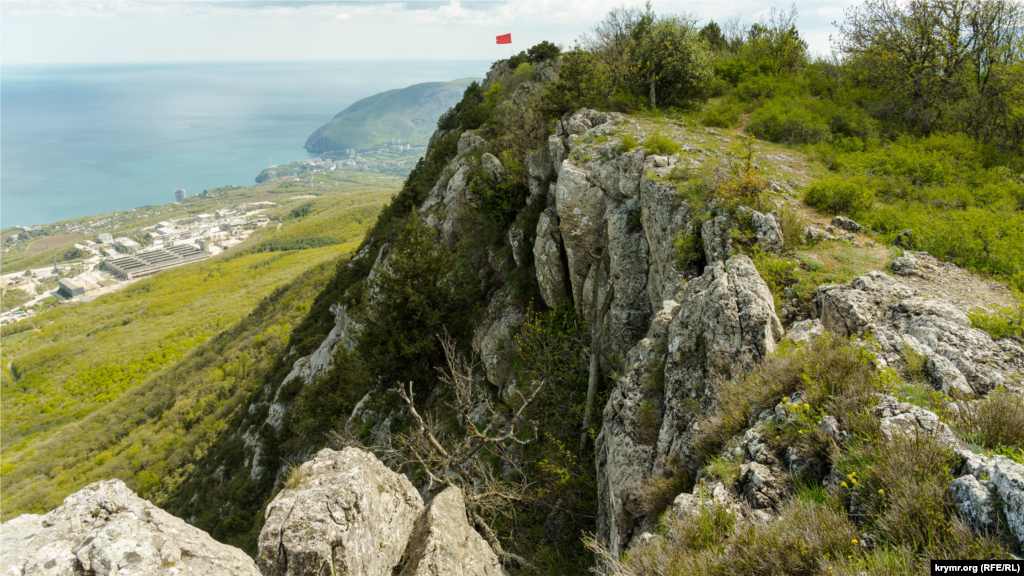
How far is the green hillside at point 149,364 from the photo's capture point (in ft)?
132

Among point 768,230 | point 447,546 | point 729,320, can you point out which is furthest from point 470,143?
point 447,546

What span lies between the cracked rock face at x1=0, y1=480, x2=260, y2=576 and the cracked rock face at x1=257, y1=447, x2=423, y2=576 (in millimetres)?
517

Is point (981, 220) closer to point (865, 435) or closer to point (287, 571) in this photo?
point (865, 435)

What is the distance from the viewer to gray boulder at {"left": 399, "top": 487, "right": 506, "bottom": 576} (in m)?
6.84

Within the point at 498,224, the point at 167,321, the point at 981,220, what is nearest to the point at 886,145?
the point at 981,220

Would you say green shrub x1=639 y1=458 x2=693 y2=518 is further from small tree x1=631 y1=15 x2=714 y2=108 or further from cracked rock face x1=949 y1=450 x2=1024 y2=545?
small tree x1=631 y1=15 x2=714 y2=108

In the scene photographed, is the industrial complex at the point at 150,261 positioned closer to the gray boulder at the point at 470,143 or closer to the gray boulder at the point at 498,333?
the gray boulder at the point at 470,143

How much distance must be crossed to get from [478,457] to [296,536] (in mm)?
7801

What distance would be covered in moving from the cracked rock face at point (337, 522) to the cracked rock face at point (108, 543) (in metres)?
0.52

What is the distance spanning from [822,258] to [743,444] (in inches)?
224

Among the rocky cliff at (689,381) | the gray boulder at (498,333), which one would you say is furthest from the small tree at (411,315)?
the rocky cliff at (689,381)

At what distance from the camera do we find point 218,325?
242ft

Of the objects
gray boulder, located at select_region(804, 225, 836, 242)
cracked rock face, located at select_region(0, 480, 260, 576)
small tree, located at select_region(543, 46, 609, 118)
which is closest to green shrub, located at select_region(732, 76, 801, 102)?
small tree, located at select_region(543, 46, 609, 118)

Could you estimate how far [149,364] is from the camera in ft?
224
